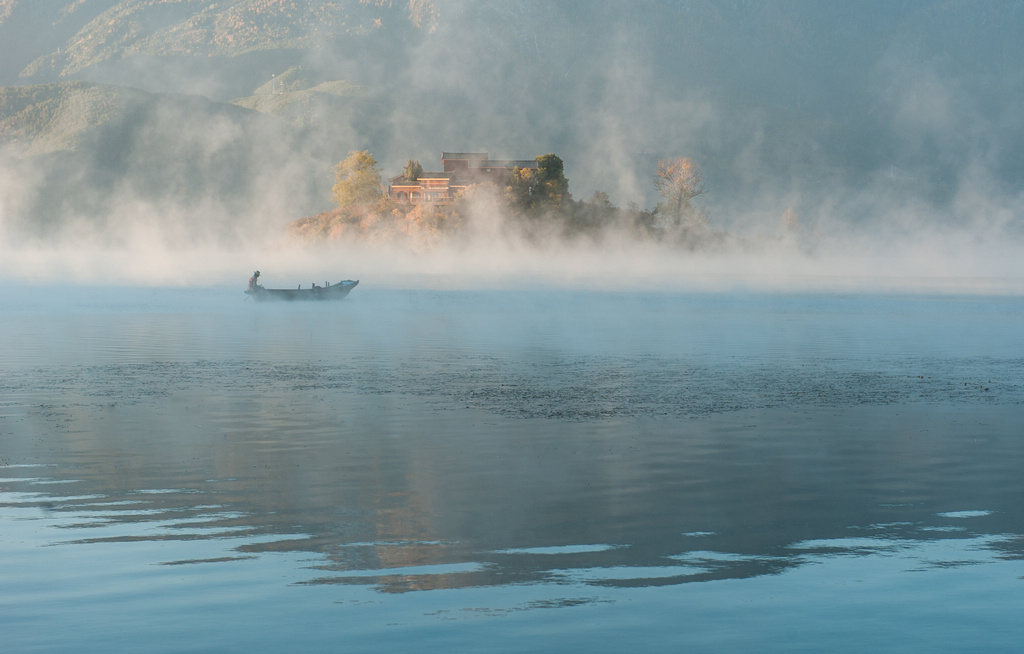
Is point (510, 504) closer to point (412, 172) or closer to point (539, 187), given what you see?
point (539, 187)

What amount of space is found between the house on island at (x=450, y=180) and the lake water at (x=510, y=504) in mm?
127912

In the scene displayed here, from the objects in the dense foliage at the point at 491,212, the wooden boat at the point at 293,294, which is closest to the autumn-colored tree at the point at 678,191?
Result: the dense foliage at the point at 491,212

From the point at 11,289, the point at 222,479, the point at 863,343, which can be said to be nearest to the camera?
the point at 222,479

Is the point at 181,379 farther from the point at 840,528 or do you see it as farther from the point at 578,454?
the point at 840,528

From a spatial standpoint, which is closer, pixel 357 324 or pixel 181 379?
pixel 181 379

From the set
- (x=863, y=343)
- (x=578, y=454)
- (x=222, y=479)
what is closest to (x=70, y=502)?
(x=222, y=479)

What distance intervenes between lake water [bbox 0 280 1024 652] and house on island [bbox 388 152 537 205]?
128 m

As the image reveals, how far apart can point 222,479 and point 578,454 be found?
A: 25.1 feet

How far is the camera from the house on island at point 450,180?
562 feet

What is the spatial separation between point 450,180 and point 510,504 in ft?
510

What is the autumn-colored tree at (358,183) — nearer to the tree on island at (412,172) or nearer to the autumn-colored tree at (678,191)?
the tree on island at (412,172)

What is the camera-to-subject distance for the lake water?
1331 cm

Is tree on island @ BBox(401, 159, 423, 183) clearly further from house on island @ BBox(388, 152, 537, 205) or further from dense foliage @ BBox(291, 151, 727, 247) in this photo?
house on island @ BBox(388, 152, 537, 205)

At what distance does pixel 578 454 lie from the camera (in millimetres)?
24422
